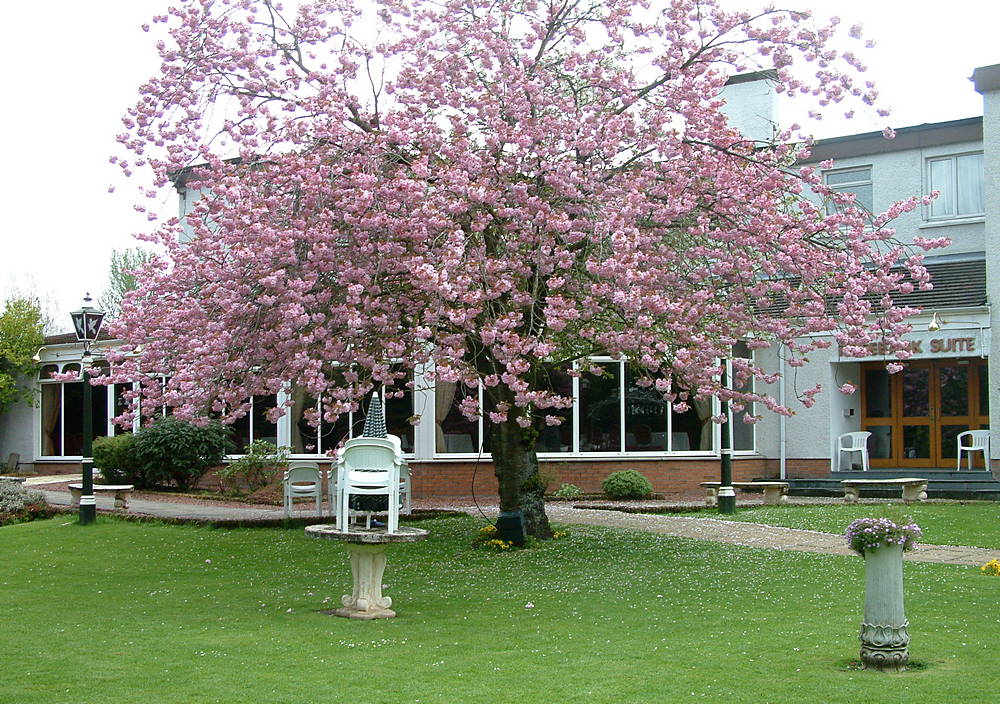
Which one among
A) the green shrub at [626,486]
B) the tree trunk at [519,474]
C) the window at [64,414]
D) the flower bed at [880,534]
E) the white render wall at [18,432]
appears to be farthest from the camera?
the white render wall at [18,432]

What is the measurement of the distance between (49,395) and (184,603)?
21411 mm

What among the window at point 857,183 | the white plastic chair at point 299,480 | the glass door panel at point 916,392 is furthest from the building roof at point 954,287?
the white plastic chair at point 299,480

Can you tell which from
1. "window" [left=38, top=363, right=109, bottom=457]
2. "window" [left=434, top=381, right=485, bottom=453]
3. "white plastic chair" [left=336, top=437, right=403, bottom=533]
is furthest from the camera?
"window" [left=38, top=363, right=109, bottom=457]

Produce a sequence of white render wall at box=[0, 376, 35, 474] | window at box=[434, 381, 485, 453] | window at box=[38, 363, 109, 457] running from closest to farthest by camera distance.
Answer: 1. window at box=[434, 381, 485, 453]
2. window at box=[38, 363, 109, 457]
3. white render wall at box=[0, 376, 35, 474]

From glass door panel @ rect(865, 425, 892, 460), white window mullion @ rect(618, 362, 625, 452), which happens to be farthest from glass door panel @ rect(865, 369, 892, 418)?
white window mullion @ rect(618, 362, 625, 452)

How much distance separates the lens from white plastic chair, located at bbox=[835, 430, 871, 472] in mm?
23344

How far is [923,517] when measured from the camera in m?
16.8

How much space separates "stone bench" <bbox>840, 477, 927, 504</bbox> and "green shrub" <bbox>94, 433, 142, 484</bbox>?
14.0 metres

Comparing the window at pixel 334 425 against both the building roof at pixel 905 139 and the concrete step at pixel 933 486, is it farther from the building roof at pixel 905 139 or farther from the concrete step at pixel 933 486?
the building roof at pixel 905 139

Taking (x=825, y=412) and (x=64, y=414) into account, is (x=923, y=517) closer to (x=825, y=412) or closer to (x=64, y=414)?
(x=825, y=412)

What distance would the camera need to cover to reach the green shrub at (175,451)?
23391 mm

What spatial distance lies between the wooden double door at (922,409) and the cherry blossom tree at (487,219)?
34.9ft

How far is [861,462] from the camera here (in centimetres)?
2408

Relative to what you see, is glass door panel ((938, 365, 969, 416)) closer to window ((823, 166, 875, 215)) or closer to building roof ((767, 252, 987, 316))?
building roof ((767, 252, 987, 316))
